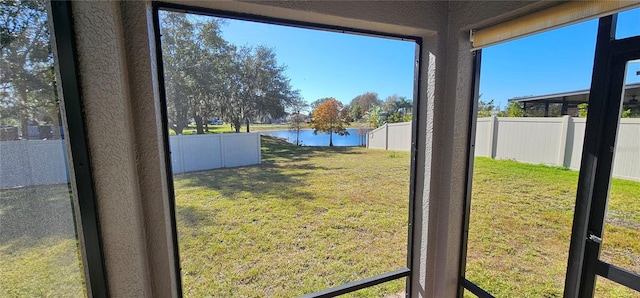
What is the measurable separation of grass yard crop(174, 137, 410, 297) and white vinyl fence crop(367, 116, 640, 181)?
172 millimetres

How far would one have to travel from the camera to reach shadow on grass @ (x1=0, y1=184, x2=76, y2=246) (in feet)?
2.51

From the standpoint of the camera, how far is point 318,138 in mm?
1694

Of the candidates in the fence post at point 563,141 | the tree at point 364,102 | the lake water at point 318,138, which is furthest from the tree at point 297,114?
the fence post at point 563,141

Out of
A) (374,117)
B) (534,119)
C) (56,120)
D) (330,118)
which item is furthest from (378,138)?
(56,120)

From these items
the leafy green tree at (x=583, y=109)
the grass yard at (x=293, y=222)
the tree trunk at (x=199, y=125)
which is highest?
the leafy green tree at (x=583, y=109)

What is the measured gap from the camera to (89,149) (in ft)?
2.92

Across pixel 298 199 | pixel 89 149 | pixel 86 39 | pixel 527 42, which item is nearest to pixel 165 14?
pixel 86 39

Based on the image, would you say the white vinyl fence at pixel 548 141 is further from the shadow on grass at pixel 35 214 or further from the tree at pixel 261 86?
the shadow on grass at pixel 35 214

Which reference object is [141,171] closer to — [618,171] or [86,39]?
[86,39]

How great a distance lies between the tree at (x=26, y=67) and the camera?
755 mm

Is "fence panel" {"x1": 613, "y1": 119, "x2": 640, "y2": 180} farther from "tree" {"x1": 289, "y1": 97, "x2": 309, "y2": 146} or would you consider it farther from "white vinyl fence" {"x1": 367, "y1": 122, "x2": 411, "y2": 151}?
"tree" {"x1": 289, "y1": 97, "x2": 309, "y2": 146}

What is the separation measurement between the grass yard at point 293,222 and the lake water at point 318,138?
0.04 m

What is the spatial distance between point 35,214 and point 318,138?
4.40ft

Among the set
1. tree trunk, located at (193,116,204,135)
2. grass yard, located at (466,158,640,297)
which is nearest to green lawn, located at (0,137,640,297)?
grass yard, located at (466,158,640,297)
